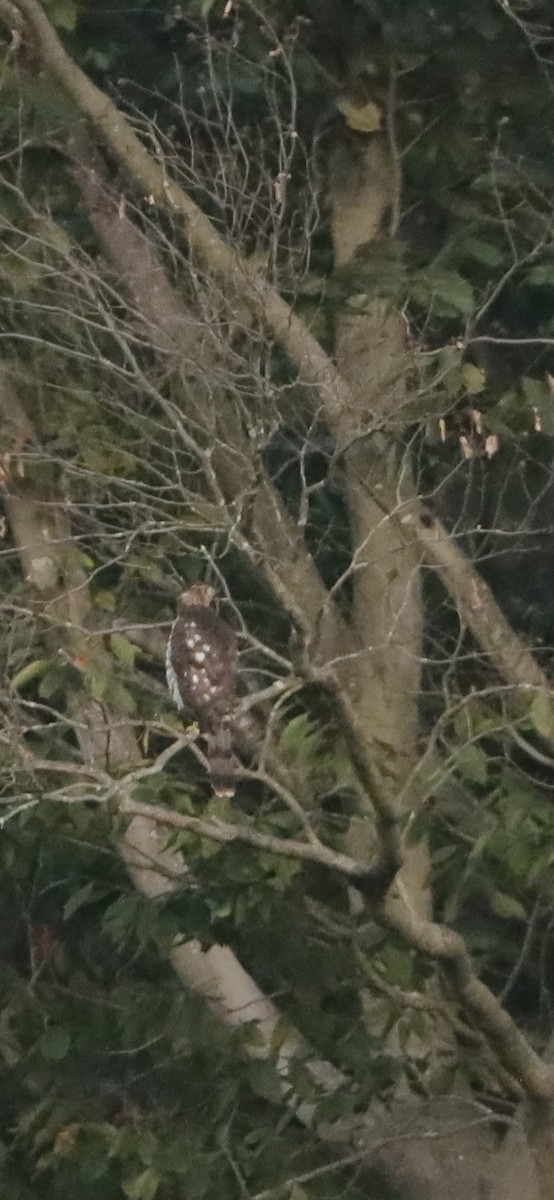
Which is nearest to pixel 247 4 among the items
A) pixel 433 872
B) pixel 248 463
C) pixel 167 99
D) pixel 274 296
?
pixel 167 99

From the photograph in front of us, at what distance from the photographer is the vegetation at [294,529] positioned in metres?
3.76

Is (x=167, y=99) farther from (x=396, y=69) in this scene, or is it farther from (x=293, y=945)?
(x=293, y=945)

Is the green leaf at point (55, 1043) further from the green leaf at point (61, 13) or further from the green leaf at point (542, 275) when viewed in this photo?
the green leaf at point (61, 13)

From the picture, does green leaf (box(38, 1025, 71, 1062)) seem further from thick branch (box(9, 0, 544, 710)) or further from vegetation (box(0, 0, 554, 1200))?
thick branch (box(9, 0, 544, 710))

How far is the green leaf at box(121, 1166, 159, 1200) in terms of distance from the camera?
4066 mm

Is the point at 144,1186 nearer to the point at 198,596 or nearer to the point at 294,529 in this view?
the point at 198,596

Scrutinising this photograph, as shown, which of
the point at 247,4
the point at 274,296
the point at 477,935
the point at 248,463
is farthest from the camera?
the point at 477,935

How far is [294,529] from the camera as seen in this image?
12.3ft

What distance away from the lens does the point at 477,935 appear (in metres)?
4.52

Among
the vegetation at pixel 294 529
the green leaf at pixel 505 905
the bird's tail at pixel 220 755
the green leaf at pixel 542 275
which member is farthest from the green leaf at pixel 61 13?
the green leaf at pixel 505 905

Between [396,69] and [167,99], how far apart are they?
0.58 meters

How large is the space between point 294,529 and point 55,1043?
5.60 feet

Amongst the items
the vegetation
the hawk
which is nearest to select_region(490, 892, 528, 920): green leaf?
the vegetation

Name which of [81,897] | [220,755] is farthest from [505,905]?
[81,897]
